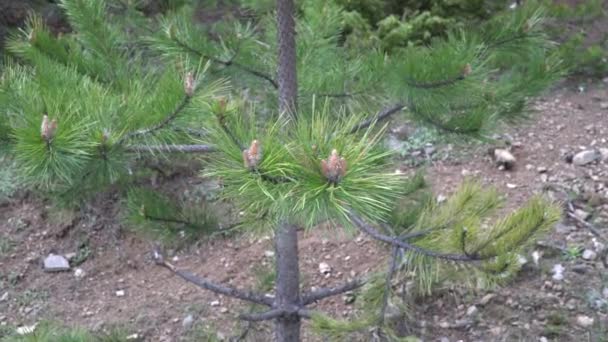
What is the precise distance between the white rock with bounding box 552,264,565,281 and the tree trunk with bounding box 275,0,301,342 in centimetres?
171

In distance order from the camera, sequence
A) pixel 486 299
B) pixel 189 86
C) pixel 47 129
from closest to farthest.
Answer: pixel 47 129
pixel 189 86
pixel 486 299

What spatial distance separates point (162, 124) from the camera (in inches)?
85.4

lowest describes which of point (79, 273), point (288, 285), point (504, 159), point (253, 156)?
point (79, 273)

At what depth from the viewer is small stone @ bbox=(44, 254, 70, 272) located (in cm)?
500

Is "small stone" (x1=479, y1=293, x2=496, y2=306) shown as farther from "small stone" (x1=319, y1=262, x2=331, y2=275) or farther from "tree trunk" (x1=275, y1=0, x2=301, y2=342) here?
"tree trunk" (x1=275, y1=0, x2=301, y2=342)

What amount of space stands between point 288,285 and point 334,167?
161 centimetres

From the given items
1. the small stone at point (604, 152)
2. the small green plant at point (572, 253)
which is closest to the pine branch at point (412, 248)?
the small green plant at point (572, 253)

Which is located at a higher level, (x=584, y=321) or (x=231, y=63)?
(x=231, y=63)

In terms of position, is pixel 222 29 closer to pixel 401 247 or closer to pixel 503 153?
pixel 401 247

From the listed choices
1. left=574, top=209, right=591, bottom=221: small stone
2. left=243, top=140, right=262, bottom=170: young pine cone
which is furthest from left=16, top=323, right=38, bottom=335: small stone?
left=574, top=209, right=591, bottom=221: small stone

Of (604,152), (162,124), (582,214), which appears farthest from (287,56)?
(604,152)

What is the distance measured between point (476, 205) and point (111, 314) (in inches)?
102

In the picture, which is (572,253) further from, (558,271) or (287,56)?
(287,56)

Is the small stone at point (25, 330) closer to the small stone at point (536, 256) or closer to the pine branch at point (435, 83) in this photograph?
the pine branch at point (435, 83)
